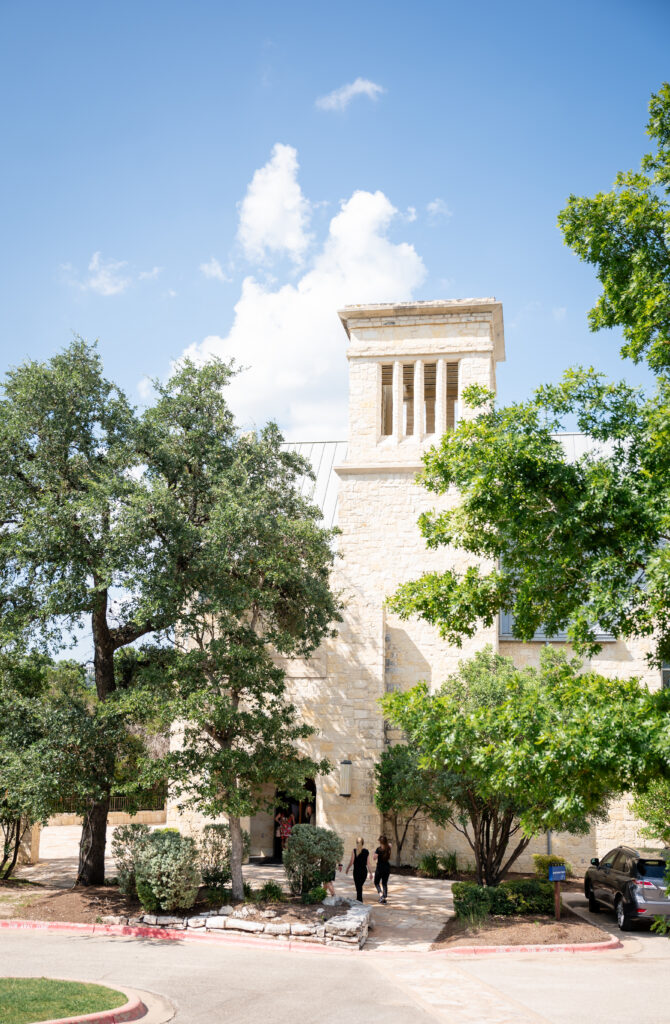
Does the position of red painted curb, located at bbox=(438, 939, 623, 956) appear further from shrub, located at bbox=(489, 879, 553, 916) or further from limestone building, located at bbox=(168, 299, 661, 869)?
limestone building, located at bbox=(168, 299, 661, 869)

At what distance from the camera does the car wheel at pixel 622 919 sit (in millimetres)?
15984

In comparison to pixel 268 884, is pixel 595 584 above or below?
above

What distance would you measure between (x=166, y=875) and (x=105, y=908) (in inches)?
70.7

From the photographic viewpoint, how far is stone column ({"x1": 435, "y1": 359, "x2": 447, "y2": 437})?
2606 centimetres

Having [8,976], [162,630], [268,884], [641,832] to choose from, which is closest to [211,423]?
[162,630]

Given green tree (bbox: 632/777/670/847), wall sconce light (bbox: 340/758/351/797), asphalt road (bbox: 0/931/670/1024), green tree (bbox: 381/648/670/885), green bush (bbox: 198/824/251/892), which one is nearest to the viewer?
green tree (bbox: 381/648/670/885)

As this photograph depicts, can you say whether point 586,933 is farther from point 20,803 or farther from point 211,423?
point 211,423

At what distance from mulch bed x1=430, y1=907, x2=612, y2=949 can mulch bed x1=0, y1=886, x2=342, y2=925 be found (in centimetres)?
218

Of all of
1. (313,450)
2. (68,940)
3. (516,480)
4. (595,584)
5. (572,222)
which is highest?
(313,450)

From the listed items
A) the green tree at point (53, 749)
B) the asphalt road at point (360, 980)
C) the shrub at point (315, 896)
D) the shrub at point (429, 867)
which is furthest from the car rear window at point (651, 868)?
the green tree at point (53, 749)

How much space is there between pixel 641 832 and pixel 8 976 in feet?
54.1

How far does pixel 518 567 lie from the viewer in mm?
9438

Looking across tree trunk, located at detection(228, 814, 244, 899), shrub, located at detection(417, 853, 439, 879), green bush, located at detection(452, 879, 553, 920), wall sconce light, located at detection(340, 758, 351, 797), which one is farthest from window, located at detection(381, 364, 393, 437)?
green bush, located at detection(452, 879, 553, 920)

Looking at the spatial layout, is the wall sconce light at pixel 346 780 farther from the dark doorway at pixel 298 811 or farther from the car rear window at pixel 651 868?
the car rear window at pixel 651 868
